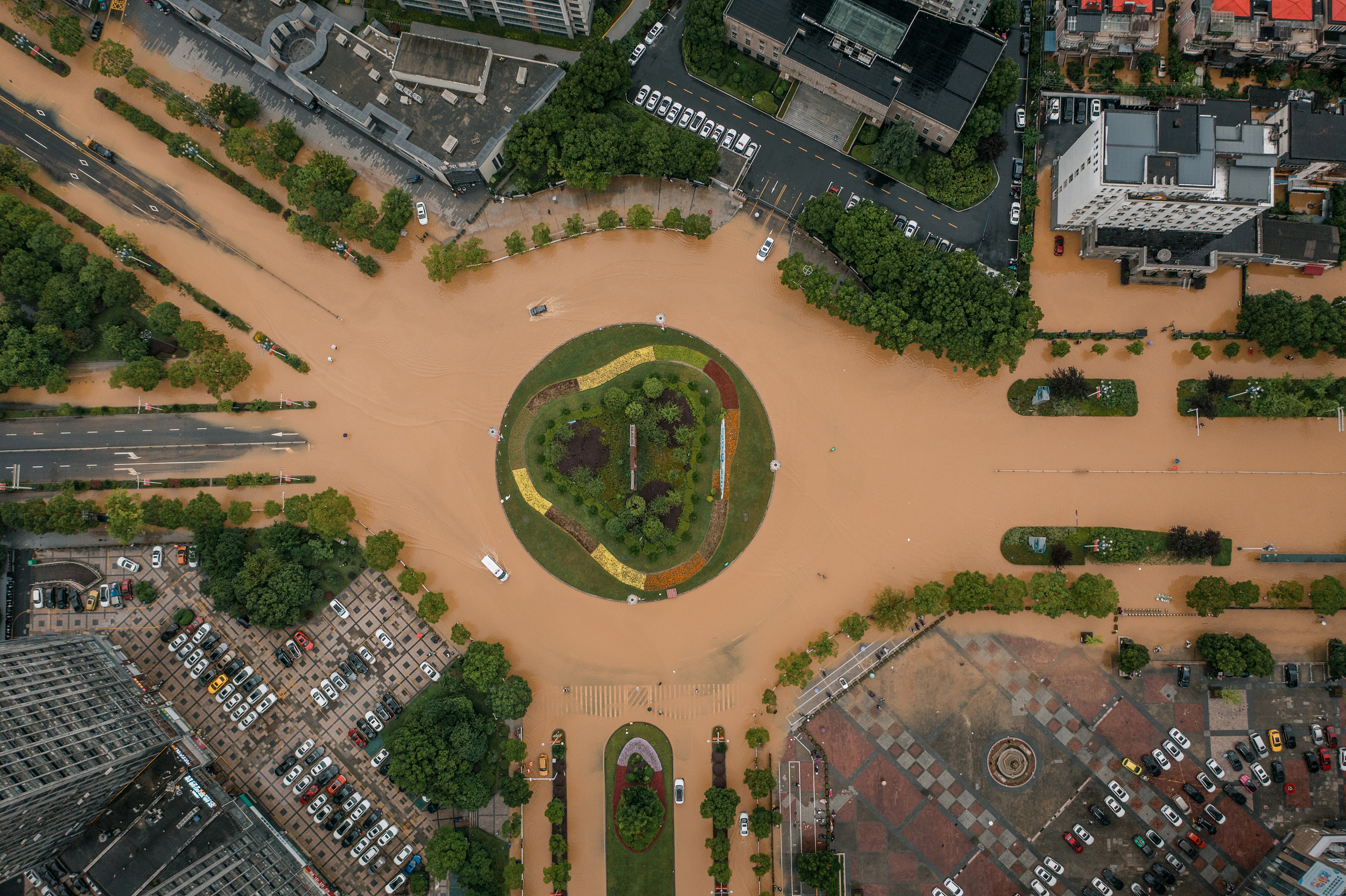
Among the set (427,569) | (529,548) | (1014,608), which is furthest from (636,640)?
(1014,608)

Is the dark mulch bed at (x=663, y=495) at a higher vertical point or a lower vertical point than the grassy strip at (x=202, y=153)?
lower

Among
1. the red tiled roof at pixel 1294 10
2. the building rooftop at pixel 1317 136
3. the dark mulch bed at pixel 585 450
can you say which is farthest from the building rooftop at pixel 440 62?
the building rooftop at pixel 1317 136

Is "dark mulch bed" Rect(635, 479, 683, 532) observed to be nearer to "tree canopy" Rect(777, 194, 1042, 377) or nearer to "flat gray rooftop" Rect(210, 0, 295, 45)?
"tree canopy" Rect(777, 194, 1042, 377)

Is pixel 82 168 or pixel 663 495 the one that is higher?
pixel 82 168

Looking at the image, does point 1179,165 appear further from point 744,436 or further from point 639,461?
point 639,461

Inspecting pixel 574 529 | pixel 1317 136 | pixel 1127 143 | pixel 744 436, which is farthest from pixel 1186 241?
pixel 574 529

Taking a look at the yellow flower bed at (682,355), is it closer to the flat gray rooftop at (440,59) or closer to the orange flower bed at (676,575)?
the orange flower bed at (676,575)
